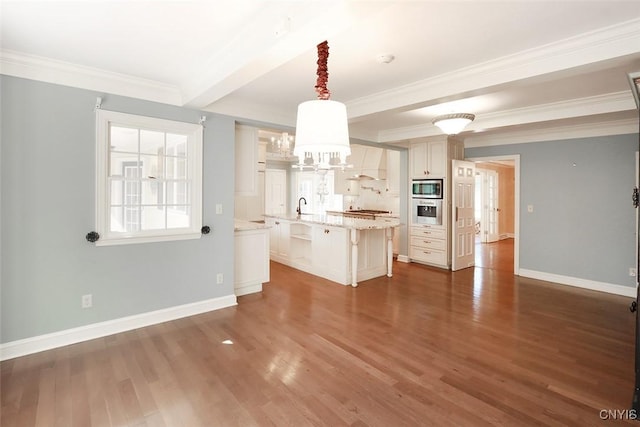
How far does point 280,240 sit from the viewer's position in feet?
20.8

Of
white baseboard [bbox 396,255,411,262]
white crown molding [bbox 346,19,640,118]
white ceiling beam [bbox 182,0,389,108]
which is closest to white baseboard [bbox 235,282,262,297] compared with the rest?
white ceiling beam [bbox 182,0,389,108]

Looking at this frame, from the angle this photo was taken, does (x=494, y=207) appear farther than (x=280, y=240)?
Yes

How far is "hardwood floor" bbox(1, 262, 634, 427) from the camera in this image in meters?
2.07

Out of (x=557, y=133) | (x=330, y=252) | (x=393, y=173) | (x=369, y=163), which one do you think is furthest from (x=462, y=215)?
(x=330, y=252)

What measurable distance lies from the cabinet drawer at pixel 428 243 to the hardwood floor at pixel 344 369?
200cm

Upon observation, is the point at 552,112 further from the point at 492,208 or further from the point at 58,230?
the point at 492,208

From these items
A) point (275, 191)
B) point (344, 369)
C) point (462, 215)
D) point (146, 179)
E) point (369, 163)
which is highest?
point (369, 163)

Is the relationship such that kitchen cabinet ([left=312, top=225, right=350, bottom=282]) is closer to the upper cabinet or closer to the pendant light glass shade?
the upper cabinet

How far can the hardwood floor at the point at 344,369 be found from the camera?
2.07 metres

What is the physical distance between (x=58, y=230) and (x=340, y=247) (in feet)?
11.3

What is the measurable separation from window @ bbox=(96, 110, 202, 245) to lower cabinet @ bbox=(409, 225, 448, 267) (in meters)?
4.30

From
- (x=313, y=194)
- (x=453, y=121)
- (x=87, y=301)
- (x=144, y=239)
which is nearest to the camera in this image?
(x=87, y=301)

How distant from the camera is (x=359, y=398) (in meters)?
2.23

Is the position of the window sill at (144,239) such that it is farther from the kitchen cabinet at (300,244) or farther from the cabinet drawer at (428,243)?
the cabinet drawer at (428,243)
